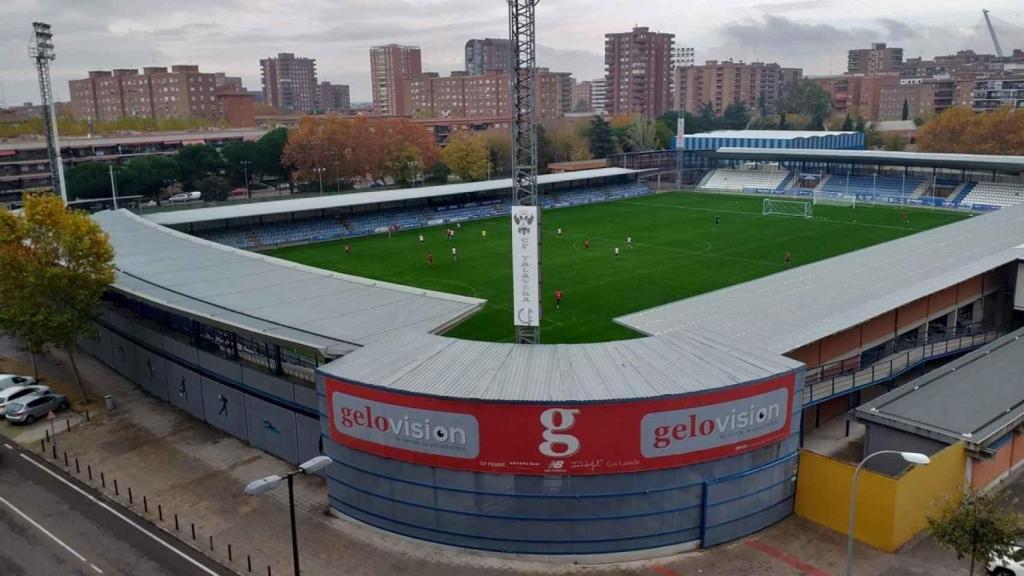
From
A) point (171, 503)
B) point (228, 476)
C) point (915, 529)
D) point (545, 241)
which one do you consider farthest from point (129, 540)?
point (545, 241)

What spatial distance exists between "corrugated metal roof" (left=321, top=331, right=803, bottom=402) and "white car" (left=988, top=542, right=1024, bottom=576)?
566 centimetres

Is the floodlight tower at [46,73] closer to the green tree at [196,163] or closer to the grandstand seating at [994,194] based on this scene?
the green tree at [196,163]

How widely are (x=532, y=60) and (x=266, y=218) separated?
142 ft

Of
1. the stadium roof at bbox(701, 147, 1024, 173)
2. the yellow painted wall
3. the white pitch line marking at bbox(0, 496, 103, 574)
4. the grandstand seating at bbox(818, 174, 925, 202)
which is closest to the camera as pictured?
the yellow painted wall

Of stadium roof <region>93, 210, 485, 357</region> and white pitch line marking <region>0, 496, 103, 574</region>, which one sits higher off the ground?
stadium roof <region>93, 210, 485, 357</region>

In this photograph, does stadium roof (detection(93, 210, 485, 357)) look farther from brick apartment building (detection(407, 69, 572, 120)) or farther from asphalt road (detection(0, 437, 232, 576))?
brick apartment building (detection(407, 69, 572, 120))

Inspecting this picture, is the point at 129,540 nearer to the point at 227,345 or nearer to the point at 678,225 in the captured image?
the point at 227,345

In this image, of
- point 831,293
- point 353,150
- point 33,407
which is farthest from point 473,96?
point 33,407

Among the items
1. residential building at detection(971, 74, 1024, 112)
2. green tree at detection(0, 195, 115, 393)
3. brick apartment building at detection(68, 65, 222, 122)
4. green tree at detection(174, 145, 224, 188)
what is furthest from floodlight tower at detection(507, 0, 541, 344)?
residential building at detection(971, 74, 1024, 112)

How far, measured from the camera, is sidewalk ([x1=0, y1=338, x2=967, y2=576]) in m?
17.7

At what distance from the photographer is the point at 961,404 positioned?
2197cm

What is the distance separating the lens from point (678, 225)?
214ft

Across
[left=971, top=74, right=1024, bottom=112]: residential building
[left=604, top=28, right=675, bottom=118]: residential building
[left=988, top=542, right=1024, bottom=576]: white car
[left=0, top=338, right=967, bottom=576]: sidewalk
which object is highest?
[left=604, top=28, right=675, bottom=118]: residential building

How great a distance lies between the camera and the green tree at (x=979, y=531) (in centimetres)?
1541
